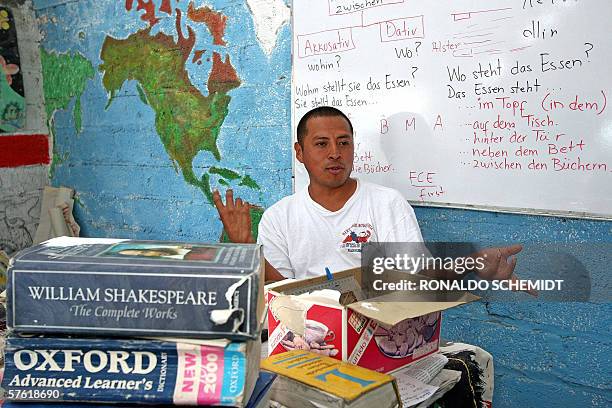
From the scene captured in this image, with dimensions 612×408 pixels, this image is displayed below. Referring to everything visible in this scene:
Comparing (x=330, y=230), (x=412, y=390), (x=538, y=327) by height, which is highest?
(x=330, y=230)

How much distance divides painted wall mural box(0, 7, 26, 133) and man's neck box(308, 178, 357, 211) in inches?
102

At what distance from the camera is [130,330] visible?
78 centimetres

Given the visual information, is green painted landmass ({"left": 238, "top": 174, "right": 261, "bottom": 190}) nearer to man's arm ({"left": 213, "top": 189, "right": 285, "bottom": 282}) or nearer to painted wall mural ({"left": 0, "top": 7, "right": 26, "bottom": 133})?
man's arm ({"left": 213, "top": 189, "right": 285, "bottom": 282})

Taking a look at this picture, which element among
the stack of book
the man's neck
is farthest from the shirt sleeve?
the stack of book

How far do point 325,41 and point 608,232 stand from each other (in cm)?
146

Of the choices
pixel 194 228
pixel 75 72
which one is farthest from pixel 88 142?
pixel 194 228

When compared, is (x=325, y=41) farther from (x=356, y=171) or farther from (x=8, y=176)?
(x=8, y=176)

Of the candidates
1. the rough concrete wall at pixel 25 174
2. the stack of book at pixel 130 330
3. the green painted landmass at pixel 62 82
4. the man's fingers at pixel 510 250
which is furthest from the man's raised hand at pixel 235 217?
the rough concrete wall at pixel 25 174

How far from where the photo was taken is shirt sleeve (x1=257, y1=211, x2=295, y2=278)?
2.26m

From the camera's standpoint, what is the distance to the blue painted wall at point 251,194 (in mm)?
2162

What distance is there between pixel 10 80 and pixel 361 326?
359 cm

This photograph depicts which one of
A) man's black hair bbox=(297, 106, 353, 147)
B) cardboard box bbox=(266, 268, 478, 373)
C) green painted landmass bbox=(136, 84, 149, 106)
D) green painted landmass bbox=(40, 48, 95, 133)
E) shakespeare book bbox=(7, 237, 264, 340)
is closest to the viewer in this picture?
shakespeare book bbox=(7, 237, 264, 340)

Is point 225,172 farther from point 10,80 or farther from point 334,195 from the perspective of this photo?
point 10,80

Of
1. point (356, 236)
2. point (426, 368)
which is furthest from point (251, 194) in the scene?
point (426, 368)
